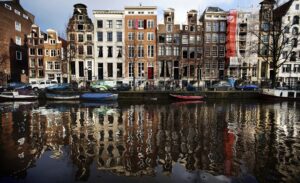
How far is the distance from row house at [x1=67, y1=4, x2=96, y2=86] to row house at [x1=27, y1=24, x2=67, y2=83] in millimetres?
3140

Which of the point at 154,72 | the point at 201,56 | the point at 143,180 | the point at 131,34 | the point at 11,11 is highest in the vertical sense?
the point at 11,11

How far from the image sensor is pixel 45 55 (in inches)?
2098

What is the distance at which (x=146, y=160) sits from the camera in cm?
1100

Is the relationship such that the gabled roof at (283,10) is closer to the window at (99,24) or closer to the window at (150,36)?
the window at (150,36)

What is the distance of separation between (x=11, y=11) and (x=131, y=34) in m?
31.5

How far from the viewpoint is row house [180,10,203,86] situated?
54500mm

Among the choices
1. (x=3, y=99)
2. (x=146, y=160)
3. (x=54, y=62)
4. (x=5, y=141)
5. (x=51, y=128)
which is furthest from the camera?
(x=54, y=62)

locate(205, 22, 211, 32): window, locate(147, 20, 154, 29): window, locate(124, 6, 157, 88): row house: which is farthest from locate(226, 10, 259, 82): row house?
locate(147, 20, 154, 29): window

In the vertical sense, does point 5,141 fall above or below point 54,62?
below

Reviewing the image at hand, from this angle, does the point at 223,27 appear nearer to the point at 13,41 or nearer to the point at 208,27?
the point at 208,27

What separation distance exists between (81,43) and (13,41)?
62.4 ft

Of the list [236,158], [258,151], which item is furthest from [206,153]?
[258,151]

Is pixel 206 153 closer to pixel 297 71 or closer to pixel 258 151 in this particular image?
pixel 258 151

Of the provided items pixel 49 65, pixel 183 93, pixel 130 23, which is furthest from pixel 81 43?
pixel 183 93
